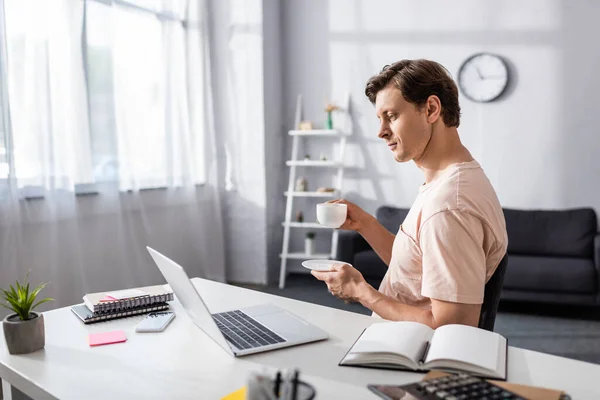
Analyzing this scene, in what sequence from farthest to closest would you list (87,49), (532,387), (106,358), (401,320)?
(87,49)
(401,320)
(106,358)
(532,387)

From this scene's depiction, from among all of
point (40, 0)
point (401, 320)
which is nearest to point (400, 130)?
point (401, 320)

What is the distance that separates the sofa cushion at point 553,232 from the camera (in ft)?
13.0

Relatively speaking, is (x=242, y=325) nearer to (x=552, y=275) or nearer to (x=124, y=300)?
(x=124, y=300)

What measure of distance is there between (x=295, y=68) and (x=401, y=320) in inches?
162

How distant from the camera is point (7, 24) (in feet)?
9.55

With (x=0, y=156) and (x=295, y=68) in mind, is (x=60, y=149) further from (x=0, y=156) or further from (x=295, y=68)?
(x=295, y=68)

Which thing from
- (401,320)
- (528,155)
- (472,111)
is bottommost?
(401,320)

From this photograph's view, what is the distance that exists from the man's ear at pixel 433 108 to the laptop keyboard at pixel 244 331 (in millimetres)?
660

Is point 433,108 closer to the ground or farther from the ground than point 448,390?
farther from the ground

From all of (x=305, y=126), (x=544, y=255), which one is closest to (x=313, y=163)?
(x=305, y=126)

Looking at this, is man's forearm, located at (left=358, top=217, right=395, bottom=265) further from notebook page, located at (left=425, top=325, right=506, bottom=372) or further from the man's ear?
notebook page, located at (left=425, top=325, right=506, bottom=372)

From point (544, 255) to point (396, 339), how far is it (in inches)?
136

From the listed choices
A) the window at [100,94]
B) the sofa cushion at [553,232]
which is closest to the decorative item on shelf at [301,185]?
the window at [100,94]

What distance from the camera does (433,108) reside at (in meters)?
1.35
